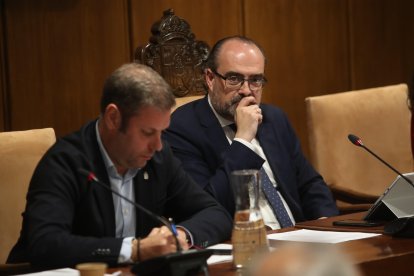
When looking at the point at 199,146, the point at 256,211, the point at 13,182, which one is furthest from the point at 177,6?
the point at 256,211

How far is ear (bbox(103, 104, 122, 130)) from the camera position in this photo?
2.22m

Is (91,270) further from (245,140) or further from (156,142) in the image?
(245,140)

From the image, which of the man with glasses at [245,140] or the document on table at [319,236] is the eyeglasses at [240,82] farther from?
the document on table at [319,236]

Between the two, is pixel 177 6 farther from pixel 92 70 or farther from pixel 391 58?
pixel 391 58

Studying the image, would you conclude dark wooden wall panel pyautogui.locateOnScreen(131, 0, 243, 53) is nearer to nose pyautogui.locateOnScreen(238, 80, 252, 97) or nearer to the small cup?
nose pyautogui.locateOnScreen(238, 80, 252, 97)

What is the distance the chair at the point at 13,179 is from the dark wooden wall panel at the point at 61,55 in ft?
4.15

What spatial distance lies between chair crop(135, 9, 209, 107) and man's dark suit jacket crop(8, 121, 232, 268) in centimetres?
114

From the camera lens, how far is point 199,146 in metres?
3.06

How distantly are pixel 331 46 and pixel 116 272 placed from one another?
3.57m

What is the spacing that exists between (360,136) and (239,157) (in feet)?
3.76

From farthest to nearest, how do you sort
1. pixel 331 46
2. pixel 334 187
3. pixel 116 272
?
pixel 331 46 → pixel 334 187 → pixel 116 272

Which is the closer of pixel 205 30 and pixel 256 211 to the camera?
pixel 256 211

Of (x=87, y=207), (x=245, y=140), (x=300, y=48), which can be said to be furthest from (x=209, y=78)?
(x=300, y=48)

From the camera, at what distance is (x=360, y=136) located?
3832mm
